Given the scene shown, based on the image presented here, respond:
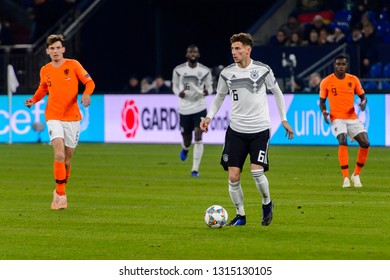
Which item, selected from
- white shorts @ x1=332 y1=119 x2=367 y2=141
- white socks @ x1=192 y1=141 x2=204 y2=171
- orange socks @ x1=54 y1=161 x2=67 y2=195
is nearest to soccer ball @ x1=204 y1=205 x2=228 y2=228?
orange socks @ x1=54 y1=161 x2=67 y2=195

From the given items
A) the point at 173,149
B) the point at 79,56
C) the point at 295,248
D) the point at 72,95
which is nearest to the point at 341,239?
the point at 295,248

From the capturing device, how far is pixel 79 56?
41031mm

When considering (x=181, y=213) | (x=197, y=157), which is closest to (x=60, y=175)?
(x=181, y=213)

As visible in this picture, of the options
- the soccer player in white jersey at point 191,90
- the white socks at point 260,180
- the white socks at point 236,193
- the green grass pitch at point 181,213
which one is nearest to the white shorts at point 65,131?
the green grass pitch at point 181,213

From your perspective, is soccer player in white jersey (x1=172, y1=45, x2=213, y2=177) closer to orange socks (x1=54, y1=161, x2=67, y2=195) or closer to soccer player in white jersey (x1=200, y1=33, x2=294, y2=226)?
orange socks (x1=54, y1=161, x2=67, y2=195)

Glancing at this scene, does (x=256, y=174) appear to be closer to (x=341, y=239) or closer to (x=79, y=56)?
(x=341, y=239)

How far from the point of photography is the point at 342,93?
21.6 metres

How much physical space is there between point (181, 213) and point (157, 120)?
17.3 metres

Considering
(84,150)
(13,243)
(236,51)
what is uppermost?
(236,51)

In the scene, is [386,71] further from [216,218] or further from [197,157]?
[216,218]

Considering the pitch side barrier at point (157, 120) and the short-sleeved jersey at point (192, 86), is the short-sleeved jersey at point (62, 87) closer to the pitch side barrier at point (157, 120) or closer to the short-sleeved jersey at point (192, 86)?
the short-sleeved jersey at point (192, 86)

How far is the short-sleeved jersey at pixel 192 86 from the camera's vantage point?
24859mm

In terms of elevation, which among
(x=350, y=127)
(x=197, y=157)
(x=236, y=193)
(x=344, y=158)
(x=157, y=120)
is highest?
(x=236, y=193)
